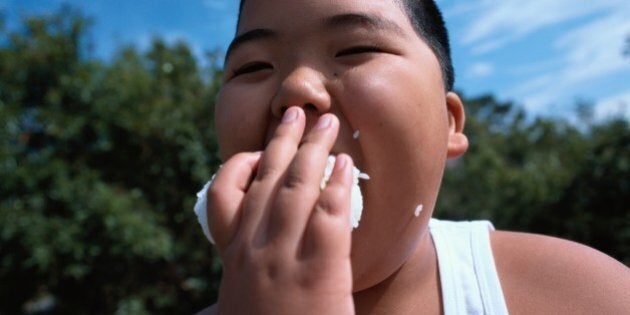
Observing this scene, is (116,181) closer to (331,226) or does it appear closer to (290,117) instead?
(290,117)

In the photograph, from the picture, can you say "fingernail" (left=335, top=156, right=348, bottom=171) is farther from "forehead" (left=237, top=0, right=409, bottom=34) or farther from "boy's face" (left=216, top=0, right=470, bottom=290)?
"forehead" (left=237, top=0, right=409, bottom=34)

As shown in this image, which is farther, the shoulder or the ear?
the ear

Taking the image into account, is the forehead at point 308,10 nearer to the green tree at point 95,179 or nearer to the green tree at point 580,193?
the green tree at point 95,179

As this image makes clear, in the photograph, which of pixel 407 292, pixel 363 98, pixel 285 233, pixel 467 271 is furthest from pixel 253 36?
pixel 467 271

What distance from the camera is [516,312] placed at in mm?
1396

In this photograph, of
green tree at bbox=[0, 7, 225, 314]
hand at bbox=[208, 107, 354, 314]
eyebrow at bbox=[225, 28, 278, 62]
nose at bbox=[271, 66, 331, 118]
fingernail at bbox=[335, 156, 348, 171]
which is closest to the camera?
hand at bbox=[208, 107, 354, 314]

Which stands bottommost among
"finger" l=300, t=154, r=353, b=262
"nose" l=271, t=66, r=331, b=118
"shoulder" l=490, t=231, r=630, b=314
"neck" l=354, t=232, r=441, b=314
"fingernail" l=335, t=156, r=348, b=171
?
"shoulder" l=490, t=231, r=630, b=314

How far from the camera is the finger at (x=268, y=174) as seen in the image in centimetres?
87

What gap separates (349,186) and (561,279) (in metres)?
0.84

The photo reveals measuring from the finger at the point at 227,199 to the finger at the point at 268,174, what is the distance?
24mm

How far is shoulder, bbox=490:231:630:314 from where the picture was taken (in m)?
1.32

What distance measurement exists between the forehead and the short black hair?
6 centimetres

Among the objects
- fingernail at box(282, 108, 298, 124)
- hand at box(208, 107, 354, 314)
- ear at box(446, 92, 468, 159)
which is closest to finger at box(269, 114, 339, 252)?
hand at box(208, 107, 354, 314)

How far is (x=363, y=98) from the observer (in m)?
1.19
